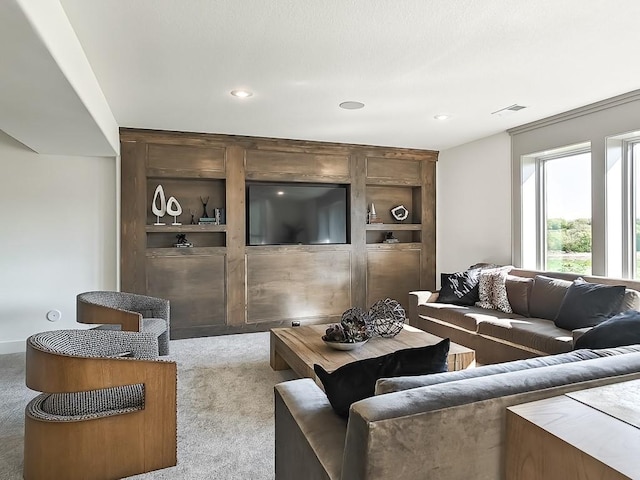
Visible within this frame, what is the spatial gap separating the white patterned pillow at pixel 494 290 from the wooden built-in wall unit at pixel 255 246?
160 centimetres

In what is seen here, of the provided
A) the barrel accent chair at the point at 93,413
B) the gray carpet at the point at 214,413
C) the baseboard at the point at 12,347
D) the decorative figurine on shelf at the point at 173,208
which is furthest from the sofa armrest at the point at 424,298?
the baseboard at the point at 12,347

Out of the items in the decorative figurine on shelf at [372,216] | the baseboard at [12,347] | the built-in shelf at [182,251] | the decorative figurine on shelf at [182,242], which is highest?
the decorative figurine on shelf at [372,216]

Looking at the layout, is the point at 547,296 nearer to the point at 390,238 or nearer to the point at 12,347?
the point at 390,238

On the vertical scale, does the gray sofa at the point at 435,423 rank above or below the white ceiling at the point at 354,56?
below

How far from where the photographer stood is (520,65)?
290cm

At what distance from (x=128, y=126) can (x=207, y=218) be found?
1.31m

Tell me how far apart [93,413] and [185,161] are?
3289 millimetres

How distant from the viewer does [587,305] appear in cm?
317

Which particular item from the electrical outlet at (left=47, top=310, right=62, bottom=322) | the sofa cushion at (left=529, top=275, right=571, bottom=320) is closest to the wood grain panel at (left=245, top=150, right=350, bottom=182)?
the electrical outlet at (left=47, top=310, right=62, bottom=322)

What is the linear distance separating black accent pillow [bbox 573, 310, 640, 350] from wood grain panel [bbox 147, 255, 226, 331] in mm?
3776

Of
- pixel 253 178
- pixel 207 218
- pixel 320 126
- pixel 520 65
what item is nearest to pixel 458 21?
pixel 520 65

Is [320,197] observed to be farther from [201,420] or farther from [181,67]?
[201,420]

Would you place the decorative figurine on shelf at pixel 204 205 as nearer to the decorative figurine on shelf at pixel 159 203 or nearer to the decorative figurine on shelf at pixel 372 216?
the decorative figurine on shelf at pixel 159 203

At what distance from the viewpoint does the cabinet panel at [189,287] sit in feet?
15.5
